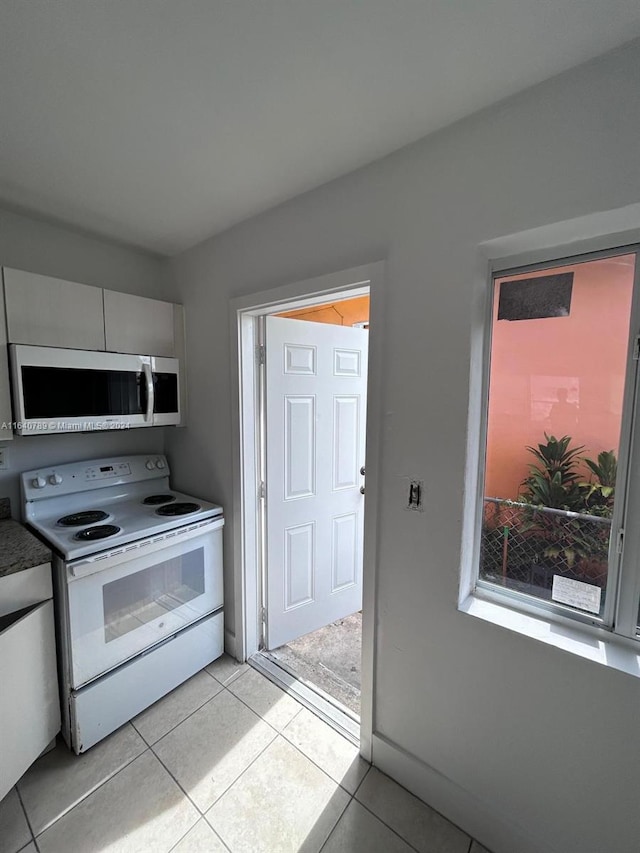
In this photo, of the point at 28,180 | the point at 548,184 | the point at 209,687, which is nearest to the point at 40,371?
the point at 28,180

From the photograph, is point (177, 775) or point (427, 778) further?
point (177, 775)

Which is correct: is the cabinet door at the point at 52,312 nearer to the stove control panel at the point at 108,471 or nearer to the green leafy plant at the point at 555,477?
the stove control panel at the point at 108,471

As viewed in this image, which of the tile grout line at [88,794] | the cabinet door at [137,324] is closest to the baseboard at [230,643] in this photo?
the tile grout line at [88,794]

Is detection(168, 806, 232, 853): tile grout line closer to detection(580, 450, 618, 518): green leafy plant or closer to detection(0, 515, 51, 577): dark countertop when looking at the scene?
detection(0, 515, 51, 577): dark countertop

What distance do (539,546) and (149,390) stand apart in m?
1.91

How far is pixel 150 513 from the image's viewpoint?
1.91m

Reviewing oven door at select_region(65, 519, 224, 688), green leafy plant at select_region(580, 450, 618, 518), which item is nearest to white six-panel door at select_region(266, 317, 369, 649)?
oven door at select_region(65, 519, 224, 688)

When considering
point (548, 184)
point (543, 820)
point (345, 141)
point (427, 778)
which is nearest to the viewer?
point (548, 184)

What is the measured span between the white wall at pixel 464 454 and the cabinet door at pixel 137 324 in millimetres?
931

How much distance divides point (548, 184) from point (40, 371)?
201 cm

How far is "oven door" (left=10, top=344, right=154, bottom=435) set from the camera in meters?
1.54

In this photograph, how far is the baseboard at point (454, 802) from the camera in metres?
1.17

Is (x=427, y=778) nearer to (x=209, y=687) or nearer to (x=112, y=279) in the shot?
(x=209, y=687)

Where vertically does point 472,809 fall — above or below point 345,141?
below
